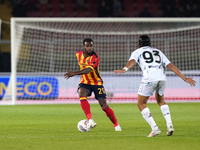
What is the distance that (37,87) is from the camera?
51.7 ft

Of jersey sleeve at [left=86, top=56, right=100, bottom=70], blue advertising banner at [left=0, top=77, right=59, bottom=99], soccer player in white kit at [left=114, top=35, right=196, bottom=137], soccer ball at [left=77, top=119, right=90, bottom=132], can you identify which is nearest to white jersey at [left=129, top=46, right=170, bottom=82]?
soccer player in white kit at [left=114, top=35, right=196, bottom=137]

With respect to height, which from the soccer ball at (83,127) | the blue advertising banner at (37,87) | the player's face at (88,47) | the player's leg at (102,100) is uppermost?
the player's face at (88,47)

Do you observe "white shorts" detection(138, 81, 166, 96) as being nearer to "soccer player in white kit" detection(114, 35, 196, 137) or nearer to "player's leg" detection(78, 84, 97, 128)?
"soccer player in white kit" detection(114, 35, 196, 137)

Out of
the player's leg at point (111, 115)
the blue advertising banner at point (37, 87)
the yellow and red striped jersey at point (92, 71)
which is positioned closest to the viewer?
the player's leg at point (111, 115)

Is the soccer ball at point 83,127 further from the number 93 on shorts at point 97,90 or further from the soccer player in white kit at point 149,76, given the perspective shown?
the soccer player in white kit at point 149,76

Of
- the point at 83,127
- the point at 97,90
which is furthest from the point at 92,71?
the point at 83,127

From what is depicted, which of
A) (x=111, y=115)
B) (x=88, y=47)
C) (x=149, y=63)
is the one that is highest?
(x=88, y=47)

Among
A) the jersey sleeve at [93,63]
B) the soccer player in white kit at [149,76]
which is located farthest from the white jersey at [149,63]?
the jersey sleeve at [93,63]

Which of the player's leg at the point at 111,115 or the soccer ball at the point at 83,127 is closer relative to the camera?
the soccer ball at the point at 83,127

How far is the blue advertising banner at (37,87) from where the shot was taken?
15.7 m

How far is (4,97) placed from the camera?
16.0m

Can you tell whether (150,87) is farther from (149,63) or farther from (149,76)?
(149,63)

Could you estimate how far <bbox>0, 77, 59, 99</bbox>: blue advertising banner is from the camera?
51.6ft

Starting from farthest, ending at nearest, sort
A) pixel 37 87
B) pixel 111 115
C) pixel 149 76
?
pixel 37 87 < pixel 111 115 < pixel 149 76
